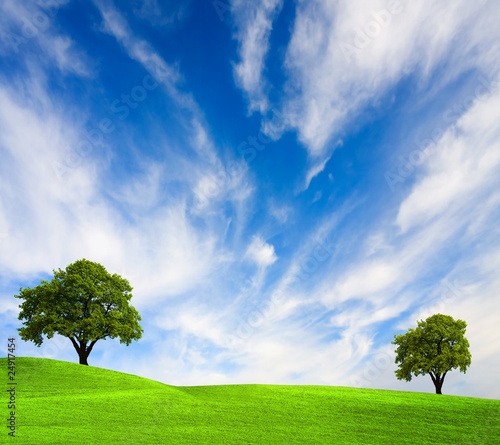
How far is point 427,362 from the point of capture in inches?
2012

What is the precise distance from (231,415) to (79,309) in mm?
30059

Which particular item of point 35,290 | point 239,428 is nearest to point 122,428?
point 239,428

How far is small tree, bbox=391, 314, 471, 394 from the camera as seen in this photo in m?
50.7

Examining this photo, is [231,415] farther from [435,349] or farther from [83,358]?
[435,349]

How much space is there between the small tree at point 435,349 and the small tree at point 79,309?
1637 inches

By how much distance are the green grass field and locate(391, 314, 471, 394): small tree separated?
16.9m

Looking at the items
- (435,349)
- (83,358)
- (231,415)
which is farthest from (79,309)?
(435,349)

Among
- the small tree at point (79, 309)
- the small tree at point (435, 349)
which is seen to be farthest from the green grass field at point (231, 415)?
the small tree at point (435, 349)

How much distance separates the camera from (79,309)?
47.5 m

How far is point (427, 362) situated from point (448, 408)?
77.9 feet

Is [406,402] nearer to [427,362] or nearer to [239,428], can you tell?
[239,428]

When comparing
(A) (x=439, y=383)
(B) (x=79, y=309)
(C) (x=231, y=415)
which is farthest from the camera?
(A) (x=439, y=383)

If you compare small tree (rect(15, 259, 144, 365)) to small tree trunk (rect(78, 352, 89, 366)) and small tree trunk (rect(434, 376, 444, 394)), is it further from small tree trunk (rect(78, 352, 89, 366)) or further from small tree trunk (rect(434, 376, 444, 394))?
small tree trunk (rect(434, 376, 444, 394))

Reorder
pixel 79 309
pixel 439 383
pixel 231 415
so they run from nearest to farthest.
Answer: pixel 231 415
pixel 79 309
pixel 439 383
